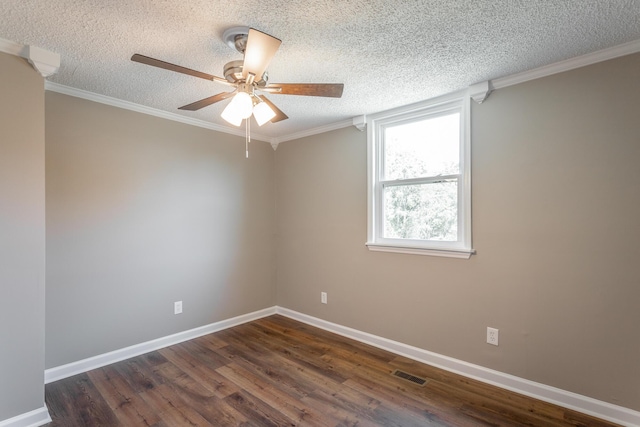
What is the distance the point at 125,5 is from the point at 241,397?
8.30 feet

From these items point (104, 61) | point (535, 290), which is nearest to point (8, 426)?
point (104, 61)

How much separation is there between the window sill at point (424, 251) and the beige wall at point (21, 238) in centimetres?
266

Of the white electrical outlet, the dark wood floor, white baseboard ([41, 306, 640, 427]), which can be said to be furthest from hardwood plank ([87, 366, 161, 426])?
the white electrical outlet

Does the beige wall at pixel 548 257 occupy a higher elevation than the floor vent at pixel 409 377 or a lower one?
higher

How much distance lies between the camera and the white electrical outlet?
2453 millimetres

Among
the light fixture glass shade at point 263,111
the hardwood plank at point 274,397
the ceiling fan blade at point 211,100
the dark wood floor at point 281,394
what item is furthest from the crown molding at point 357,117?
A: the hardwood plank at point 274,397

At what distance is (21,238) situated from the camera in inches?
78.7

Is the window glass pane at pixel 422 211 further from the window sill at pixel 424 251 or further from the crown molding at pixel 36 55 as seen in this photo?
the crown molding at pixel 36 55

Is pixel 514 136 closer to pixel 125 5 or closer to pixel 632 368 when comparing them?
pixel 632 368

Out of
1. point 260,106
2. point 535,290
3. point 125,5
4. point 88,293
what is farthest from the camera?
point 88,293

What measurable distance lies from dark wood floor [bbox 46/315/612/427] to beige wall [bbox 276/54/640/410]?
313 millimetres

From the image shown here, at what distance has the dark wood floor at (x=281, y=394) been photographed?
2059 mm

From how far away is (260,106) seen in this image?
1.89 metres

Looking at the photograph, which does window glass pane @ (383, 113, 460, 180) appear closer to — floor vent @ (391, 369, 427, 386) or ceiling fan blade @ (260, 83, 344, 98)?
ceiling fan blade @ (260, 83, 344, 98)
